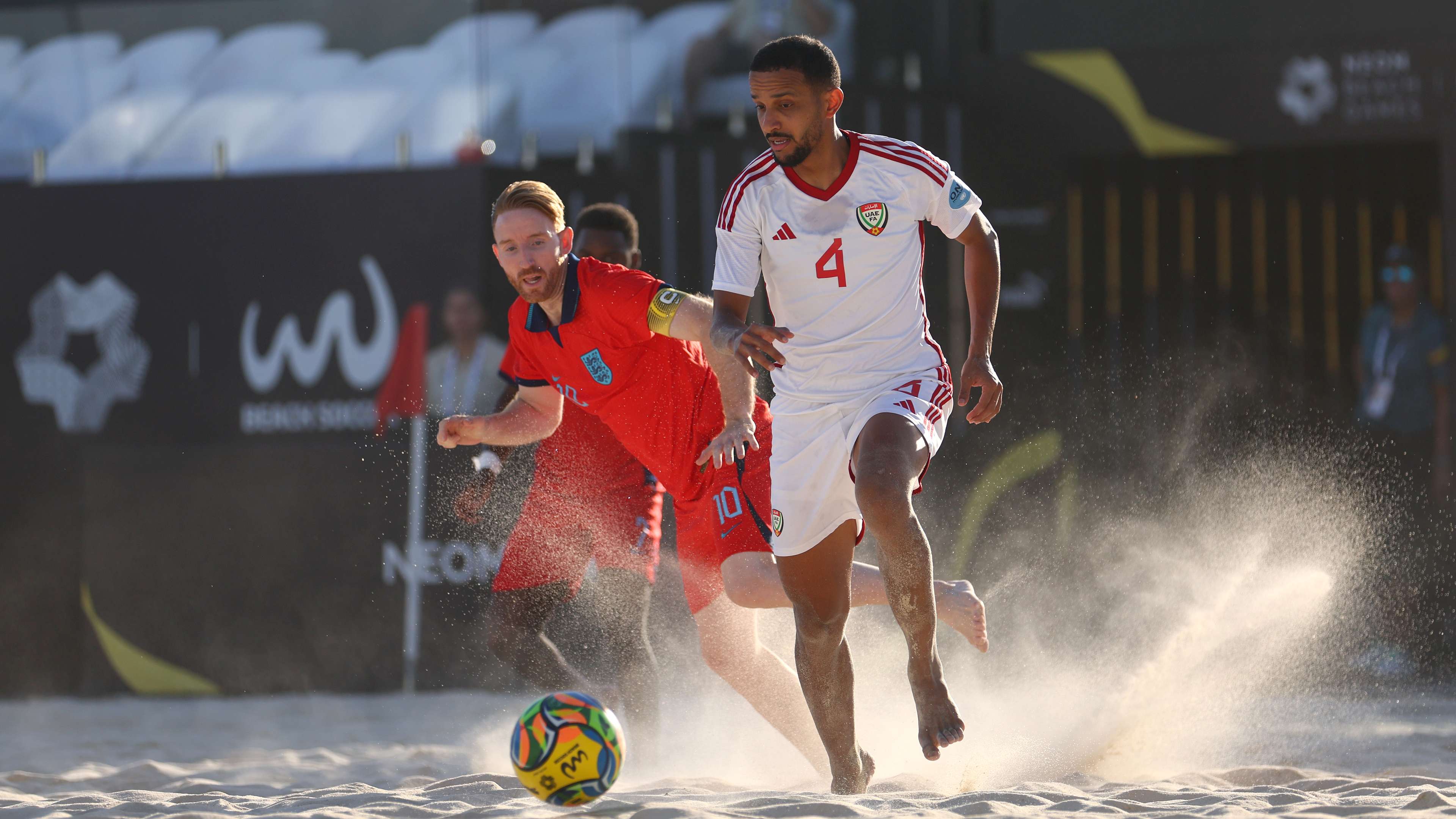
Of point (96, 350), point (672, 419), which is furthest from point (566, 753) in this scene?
point (96, 350)

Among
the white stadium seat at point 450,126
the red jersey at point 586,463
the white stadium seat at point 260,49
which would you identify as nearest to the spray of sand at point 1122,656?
the red jersey at point 586,463

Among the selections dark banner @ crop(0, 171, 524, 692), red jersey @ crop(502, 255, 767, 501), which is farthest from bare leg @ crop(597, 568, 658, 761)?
dark banner @ crop(0, 171, 524, 692)

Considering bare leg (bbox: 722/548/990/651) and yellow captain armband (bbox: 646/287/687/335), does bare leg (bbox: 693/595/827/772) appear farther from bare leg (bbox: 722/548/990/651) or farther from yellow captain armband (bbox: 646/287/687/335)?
yellow captain armband (bbox: 646/287/687/335)

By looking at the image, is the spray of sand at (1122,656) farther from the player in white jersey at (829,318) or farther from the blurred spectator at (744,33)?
the blurred spectator at (744,33)

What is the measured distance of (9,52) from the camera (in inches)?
343

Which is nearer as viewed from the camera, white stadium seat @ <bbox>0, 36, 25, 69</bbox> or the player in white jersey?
the player in white jersey

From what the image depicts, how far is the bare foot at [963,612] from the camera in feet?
15.0

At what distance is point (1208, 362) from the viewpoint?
8.10 m

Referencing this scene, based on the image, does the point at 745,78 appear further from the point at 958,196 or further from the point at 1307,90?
the point at 958,196

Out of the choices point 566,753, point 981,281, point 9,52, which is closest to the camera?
point 566,753

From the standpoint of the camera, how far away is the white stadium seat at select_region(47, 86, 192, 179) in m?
8.59

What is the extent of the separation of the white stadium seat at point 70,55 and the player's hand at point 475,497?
201 inches

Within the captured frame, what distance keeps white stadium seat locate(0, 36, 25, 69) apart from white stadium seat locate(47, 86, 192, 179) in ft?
1.83

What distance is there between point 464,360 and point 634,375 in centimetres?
339
